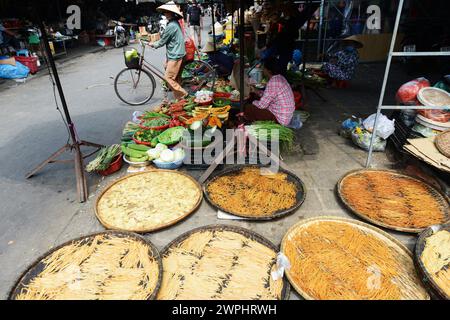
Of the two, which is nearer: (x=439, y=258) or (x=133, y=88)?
(x=439, y=258)

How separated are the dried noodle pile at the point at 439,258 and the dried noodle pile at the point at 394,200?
0.29 metres

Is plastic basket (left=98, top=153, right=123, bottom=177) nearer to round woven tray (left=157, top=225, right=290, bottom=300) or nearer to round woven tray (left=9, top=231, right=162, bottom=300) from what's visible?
round woven tray (left=9, top=231, right=162, bottom=300)

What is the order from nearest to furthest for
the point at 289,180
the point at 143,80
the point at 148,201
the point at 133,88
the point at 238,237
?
the point at 238,237 → the point at 148,201 → the point at 289,180 → the point at 133,88 → the point at 143,80

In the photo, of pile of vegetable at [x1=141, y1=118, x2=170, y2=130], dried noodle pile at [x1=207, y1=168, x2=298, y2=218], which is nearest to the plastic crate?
pile of vegetable at [x1=141, y1=118, x2=170, y2=130]

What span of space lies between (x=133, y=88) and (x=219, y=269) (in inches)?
243

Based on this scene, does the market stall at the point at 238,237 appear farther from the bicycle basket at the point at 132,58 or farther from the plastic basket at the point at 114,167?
the bicycle basket at the point at 132,58

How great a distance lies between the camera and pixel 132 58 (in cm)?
600

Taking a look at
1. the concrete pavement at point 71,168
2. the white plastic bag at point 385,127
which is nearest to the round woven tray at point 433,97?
the white plastic bag at point 385,127

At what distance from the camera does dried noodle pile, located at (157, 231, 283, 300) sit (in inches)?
84.1

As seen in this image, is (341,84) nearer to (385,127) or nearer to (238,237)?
(385,127)

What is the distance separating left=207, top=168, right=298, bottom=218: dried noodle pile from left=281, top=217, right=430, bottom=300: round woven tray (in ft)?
1.42

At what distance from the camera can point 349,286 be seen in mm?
2141

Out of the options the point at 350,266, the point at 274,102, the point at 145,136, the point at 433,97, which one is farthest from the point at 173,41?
the point at 350,266
